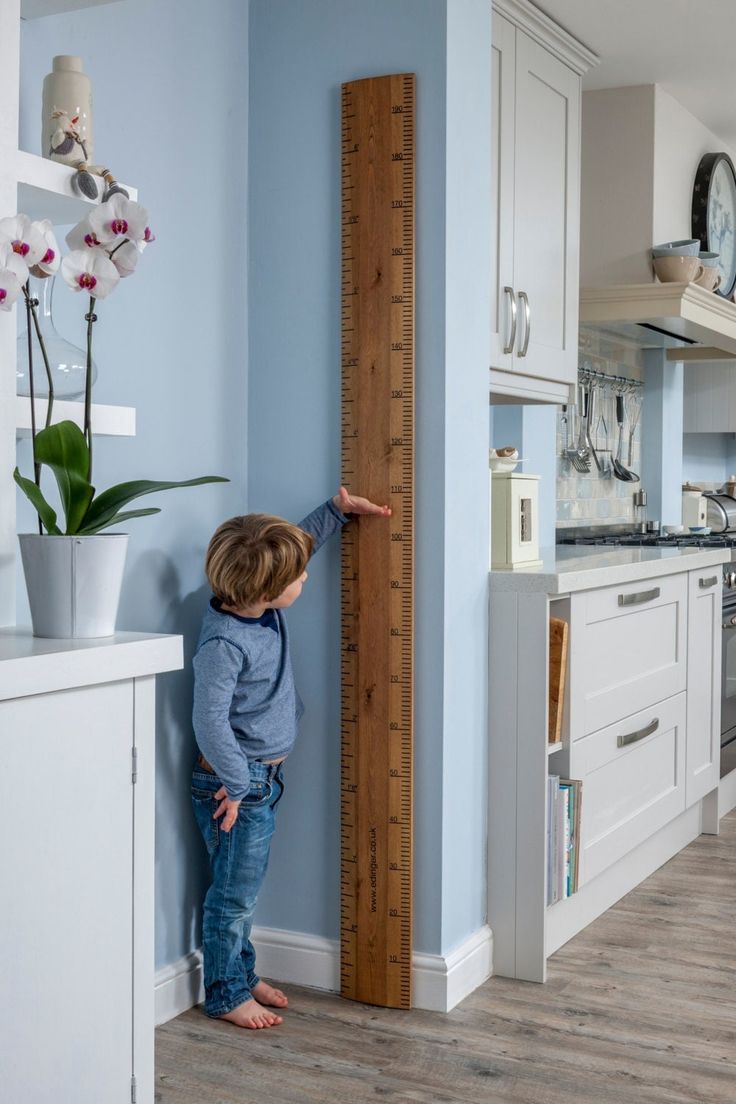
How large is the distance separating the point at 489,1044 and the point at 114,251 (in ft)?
5.39

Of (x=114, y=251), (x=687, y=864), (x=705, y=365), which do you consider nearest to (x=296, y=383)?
(x=114, y=251)

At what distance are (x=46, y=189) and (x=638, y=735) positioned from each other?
2.14 metres

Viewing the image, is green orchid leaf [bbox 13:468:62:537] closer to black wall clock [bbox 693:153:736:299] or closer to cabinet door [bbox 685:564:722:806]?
cabinet door [bbox 685:564:722:806]

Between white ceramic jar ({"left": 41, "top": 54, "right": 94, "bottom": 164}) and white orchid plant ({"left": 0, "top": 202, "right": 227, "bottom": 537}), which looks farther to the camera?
white ceramic jar ({"left": 41, "top": 54, "right": 94, "bottom": 164})

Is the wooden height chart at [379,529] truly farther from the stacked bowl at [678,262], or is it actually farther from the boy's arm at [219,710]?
the stacked bowl at [678,262]

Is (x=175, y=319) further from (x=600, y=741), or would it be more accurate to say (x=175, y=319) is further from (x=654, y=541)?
(x=654, y=541)

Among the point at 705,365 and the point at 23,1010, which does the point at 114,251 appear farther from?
the point at 705,365

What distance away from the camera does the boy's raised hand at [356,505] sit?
2576mm

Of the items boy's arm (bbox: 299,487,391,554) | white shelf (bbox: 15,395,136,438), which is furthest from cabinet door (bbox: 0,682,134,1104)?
boy's arm (bbox: 299,487,391,554)

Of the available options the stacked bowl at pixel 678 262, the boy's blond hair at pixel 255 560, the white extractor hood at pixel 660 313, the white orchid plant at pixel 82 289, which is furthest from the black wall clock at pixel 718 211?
the white orchid plant at pixel 82 289

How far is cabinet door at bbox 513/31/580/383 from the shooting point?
3314 mm

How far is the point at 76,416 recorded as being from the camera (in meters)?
1.96

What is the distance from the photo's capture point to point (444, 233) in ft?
8.39

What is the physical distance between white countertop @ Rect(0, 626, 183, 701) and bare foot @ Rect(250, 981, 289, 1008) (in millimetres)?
1058
